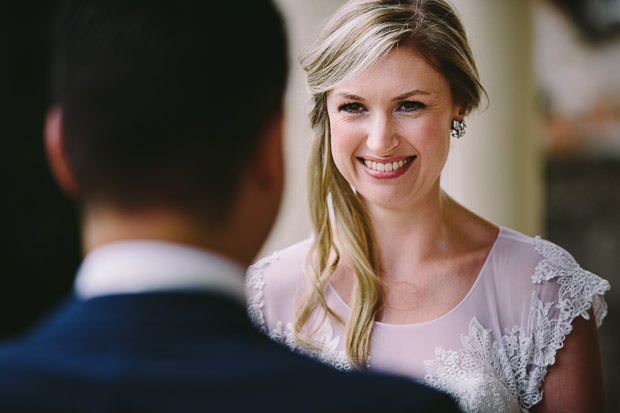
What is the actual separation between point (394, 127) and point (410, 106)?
3.9 inches

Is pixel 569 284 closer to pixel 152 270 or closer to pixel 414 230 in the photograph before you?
pixel 414 230

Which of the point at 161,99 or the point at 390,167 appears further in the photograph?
the point at 390,167

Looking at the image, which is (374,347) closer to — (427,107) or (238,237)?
(427,107)

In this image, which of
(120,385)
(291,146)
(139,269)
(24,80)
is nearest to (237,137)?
(139,269)

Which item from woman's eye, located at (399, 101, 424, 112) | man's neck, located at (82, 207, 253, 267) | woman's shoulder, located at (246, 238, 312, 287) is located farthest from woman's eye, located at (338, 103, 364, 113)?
man's neck, located at (82, 207, 253, 267)

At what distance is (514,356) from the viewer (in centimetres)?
249

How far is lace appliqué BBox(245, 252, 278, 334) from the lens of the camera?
9.28ft

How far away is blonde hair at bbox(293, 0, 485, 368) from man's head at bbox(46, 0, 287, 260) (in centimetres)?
144

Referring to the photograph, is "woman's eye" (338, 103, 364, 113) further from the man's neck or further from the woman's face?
the man's neck

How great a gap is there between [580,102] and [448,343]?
5.28m

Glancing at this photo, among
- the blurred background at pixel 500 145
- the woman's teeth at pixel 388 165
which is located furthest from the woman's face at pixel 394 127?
the blurred background at pixel 500 145

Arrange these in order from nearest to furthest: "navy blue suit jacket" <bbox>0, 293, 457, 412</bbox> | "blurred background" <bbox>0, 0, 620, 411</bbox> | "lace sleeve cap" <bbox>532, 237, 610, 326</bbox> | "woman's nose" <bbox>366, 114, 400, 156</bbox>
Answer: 1. "navy blue suit jacket" <bbox>0, 293, 457, 412</bbox>
2. "blurred background" <bbox>0, 0, 620, 411</bbox>
3. "woman's nose" <bbox>366, 114, 400, 156</bbox>
4. "lace sleeve cap" <bbox>532, 237, 610, 326</bbox>

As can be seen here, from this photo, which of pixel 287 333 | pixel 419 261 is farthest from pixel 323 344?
pixel 419 261

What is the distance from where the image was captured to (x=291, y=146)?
17.1ft
